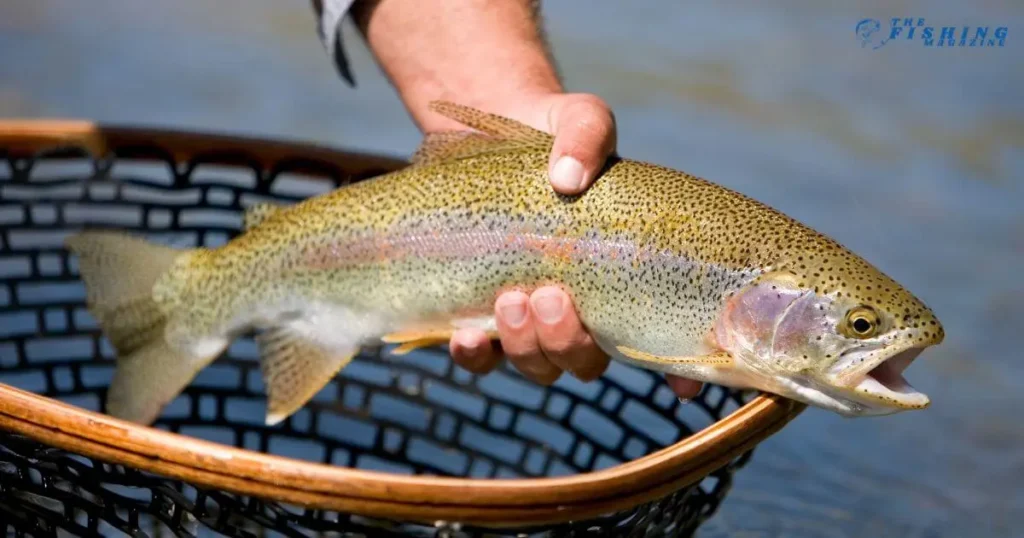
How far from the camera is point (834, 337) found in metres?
1.27

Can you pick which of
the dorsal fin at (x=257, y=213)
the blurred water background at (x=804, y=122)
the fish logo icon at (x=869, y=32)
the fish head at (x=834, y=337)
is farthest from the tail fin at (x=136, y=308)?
the fish logo icon at (x=869, y=32)

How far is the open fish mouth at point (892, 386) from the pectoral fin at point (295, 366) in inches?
27.1

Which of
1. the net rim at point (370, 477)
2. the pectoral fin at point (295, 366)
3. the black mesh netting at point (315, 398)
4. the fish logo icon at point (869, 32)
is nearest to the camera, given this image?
the net rim at point (370, 477)

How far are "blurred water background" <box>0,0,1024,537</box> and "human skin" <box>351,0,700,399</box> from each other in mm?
677

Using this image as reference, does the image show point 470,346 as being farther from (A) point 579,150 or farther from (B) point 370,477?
(B) point 370,477

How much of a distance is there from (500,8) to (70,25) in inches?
124

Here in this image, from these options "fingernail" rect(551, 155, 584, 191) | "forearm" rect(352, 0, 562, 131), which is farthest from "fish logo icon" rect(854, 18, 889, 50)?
"fingernail" rect(551, 155, 584, 191)

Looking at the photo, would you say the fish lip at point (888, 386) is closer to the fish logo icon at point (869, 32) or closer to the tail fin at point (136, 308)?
the tail fin at point (136, 308)

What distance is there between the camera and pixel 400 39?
2049 millimetres

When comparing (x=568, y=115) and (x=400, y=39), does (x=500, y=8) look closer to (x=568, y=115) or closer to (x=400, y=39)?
(x=400, y=39)

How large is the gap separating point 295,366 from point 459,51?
0.59 metres

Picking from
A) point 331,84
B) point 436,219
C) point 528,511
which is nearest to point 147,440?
point 528,511

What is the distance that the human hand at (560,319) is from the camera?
4.68ft

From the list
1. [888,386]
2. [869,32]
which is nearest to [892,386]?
[888,386]
